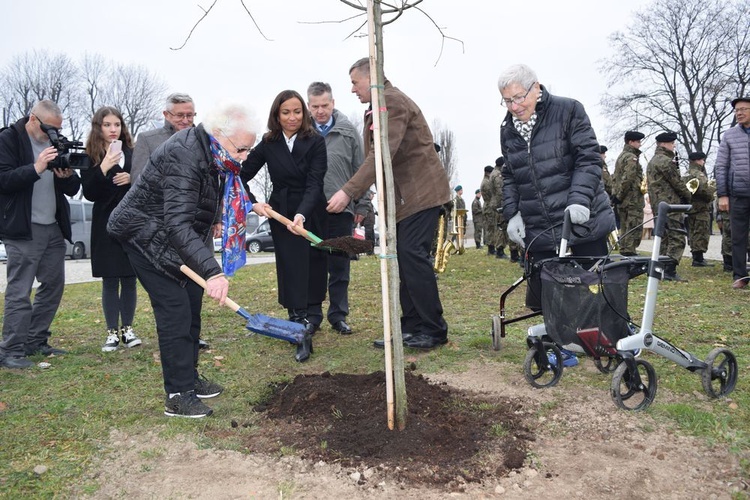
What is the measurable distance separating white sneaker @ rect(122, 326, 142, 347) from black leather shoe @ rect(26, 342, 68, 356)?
47 centimetres

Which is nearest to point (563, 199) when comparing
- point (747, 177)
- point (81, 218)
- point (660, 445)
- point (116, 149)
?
point (660, 445)

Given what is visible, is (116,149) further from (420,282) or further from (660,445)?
(660,445)

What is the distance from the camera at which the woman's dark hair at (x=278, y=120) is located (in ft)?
15.9

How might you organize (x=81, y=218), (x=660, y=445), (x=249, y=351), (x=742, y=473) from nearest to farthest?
(x=742, y=473) → (x=660, y=445) → (x=249, y=351) → (x=81, y=218)

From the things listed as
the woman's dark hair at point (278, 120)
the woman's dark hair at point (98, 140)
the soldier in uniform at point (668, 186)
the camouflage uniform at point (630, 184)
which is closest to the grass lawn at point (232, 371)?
the soldier in uniform at point (668, 186)

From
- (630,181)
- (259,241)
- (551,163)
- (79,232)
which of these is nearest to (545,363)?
(551,163)

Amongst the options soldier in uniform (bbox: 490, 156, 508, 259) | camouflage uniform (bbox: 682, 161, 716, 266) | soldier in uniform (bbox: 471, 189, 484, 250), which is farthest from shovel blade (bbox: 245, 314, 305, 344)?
soldier in uniform (bbox: 471, 189, 484, 250)

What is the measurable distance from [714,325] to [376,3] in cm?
442

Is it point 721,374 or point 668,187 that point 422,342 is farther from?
point 668,187

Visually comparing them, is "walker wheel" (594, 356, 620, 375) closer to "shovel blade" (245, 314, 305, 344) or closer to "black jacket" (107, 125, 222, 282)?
"shovel blade" (245, 314, 305, 344)

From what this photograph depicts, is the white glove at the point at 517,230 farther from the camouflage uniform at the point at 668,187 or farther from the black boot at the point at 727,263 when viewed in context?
the black boot at the point at 727,263

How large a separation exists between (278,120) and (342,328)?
195 cm

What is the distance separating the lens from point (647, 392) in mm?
3422

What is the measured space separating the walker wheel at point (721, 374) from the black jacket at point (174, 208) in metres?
2.77
